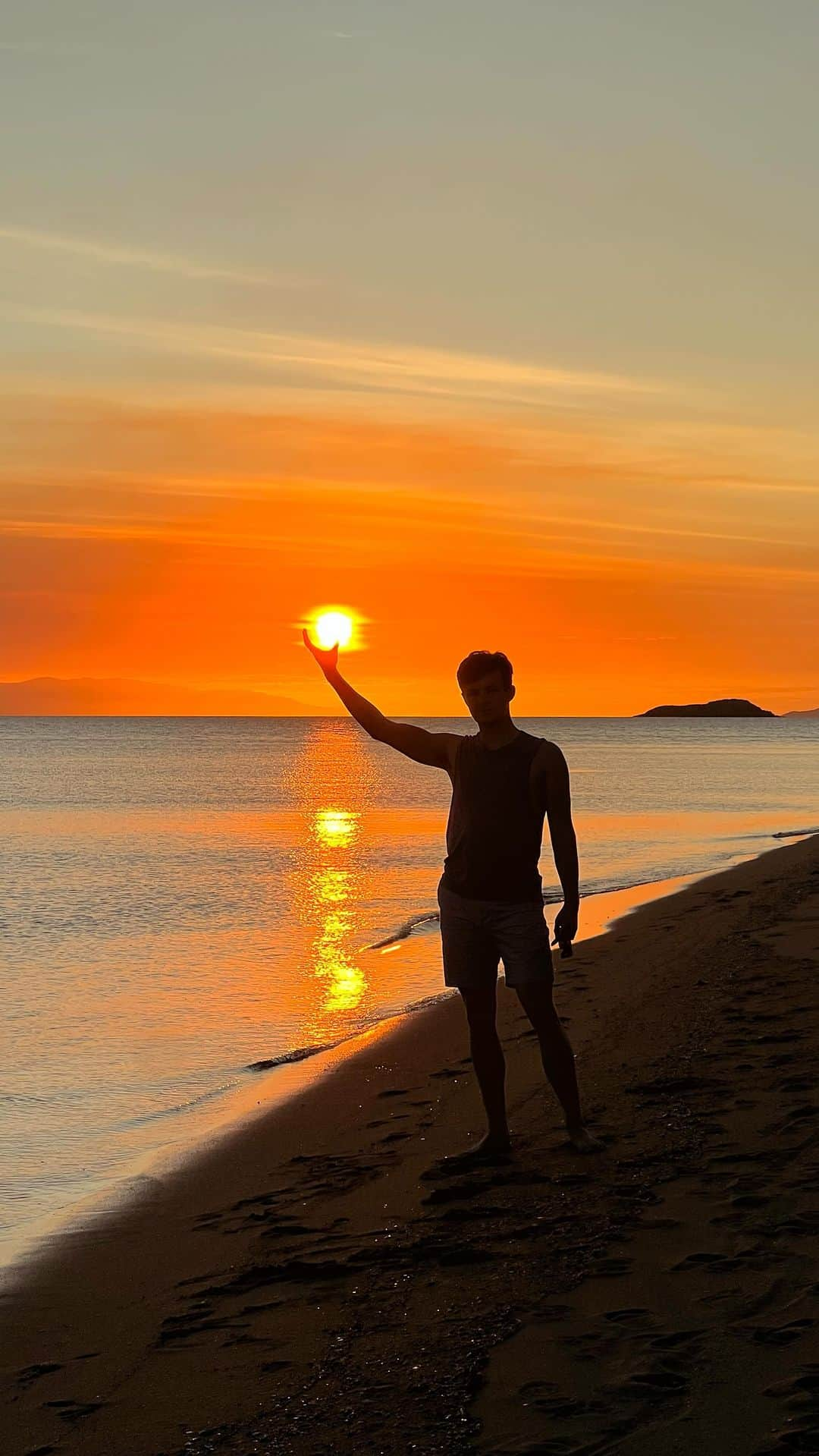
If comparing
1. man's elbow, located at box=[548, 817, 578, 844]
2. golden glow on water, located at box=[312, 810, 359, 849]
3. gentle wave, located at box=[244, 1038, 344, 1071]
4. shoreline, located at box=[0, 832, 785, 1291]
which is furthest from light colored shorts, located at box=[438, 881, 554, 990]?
golden glow on water, located at box=[312, 810, 359, 849]

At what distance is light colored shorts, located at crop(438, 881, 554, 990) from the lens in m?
5.50

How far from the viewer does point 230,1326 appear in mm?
4352

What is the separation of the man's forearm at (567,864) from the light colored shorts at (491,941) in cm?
13

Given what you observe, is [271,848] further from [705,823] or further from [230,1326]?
[230,1326]

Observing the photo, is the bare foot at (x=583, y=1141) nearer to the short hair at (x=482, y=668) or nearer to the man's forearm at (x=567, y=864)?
the man's forearm at (x=567, y=864)

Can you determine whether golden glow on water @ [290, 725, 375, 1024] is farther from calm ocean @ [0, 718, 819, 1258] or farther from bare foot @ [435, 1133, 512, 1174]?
bare foot @ [435, 1133, 512, 1174]

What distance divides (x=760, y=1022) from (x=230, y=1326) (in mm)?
4514

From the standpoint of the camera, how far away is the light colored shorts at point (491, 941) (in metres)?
5.50

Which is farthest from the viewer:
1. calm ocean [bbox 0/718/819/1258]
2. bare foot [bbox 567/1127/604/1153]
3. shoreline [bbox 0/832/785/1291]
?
calm ocean [bbox 0/718/819/1258]

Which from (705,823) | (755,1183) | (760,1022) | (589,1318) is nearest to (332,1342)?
(589,1318)

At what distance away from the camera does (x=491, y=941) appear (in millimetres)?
5613

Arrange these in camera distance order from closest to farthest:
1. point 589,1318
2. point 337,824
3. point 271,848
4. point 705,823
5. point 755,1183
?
point 589,1318 < point 755,1183 < point 271,848 < point 705,823 < point 337,824

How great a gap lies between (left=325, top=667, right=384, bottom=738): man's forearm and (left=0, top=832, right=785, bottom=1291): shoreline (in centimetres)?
263

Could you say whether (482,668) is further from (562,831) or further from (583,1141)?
(583,1141)
